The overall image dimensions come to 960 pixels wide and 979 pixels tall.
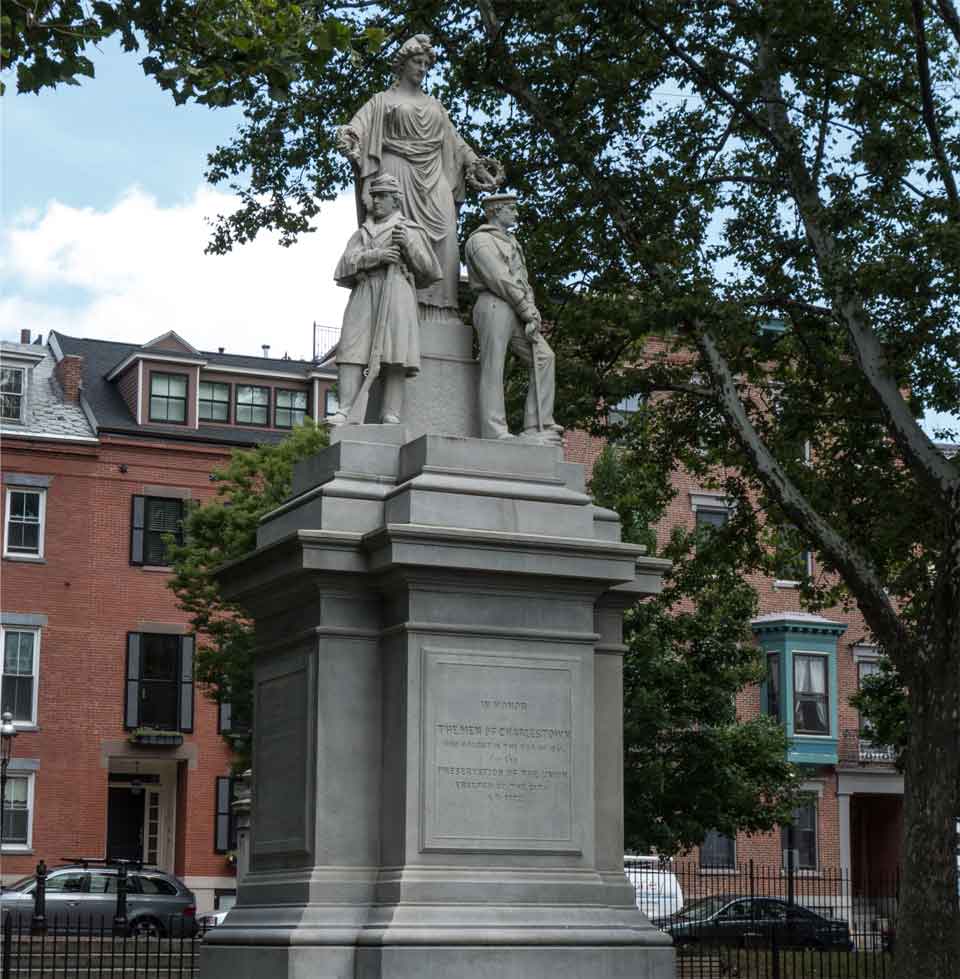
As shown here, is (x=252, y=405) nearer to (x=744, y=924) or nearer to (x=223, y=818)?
(x=223, y=818)

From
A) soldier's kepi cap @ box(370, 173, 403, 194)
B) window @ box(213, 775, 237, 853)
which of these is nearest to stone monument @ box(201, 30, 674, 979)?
soldier's kepi cap @ box(370, 173, 403, 194)

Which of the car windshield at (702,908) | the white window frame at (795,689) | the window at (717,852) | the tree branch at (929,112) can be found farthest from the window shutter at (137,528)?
the tree branch at (929,112)

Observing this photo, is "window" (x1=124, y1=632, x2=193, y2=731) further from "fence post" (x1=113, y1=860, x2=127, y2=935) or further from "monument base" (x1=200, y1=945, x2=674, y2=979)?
"monument base" (x1=200, y1=945, x2=674, y2=979)

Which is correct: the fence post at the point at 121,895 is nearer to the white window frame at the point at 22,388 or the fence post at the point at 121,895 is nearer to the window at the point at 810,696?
the white window frame at the point at 22,388

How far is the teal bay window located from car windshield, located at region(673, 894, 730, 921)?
679 inches

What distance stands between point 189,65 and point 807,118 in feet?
36.1

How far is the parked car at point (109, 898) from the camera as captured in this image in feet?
124

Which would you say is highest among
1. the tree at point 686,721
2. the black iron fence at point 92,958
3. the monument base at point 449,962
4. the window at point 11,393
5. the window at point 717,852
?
the window at point 11,393

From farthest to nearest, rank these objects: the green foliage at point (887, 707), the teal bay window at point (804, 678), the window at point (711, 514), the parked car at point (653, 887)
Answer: the window at point (711, 514) < the teal bay window at point (804, 678) < the parked car at point (653, 887) < the green foliage at point (887, 707)

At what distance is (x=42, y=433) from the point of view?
51.8 m

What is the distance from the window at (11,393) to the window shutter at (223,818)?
11.5m

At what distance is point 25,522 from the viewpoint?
51469 millimetres

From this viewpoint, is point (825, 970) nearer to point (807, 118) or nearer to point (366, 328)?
point (807, 118)

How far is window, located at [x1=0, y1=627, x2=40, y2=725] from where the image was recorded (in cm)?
4981
